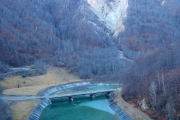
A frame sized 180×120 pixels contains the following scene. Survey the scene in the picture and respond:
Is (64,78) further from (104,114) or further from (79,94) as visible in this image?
(104,114)

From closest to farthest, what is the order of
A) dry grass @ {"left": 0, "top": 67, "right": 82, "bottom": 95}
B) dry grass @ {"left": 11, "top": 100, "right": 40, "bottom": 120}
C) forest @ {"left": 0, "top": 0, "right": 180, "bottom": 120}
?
dry grass @ {"left": 11, "top": 100, "right": 40, "bottom": 120} < forest @ {"left": 0, "top": 0, "right": 180, "bottom": 120} < dry grass @ {"left": 0, "top": 67, "right": 82, "bottom": 95}

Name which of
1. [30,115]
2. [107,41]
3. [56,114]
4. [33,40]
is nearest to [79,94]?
[56,114]

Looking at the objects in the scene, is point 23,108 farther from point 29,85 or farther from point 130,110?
point 29,85

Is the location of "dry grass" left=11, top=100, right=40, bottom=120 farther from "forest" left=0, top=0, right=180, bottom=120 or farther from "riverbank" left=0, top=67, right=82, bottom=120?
"forest" left=0, top=0, right=180, bottom=120

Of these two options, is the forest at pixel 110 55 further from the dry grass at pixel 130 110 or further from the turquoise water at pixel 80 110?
the turquoise water at pixel 80 110

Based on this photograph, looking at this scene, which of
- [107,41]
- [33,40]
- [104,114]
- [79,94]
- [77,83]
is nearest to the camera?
[104,114]

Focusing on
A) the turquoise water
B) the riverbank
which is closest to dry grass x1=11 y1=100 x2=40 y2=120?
the riverbank
